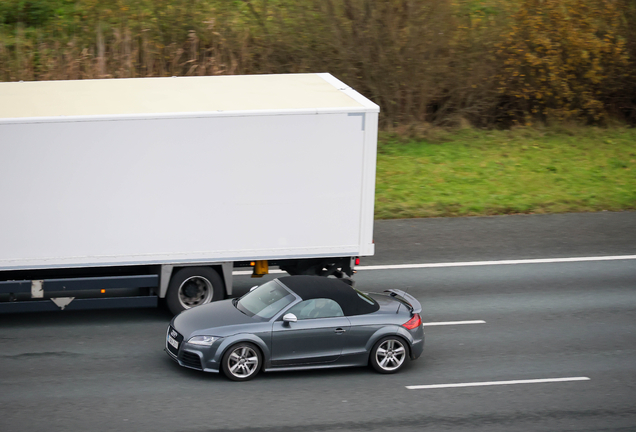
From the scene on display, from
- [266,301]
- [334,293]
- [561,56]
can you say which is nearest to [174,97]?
[266,301]

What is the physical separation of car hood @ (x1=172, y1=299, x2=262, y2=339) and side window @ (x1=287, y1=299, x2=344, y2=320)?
0.54 metres

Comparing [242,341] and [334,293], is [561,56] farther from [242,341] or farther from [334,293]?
[242,341]

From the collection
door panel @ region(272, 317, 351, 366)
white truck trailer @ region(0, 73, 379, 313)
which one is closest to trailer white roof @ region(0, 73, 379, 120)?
white truck trailer @ region(0, 73, 379, 313)

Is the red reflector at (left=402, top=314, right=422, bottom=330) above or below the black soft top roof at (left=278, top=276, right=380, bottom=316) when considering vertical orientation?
below

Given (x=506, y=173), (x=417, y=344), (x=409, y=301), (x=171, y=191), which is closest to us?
(x=417, y=344)

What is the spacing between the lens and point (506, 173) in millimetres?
21172

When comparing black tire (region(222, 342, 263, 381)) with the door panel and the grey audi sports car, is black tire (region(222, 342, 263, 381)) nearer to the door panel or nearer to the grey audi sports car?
the grey audi sports car

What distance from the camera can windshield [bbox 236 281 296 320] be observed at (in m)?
10.6

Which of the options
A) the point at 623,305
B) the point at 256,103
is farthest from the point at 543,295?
the point at 256,103

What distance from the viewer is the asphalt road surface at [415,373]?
926 cm

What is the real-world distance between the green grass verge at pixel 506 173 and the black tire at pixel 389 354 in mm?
7477

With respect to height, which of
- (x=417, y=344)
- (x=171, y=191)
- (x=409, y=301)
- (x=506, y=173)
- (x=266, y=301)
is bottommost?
(x=506, y=173)

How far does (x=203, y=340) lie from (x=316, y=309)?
153cm

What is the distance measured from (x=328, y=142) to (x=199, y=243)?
244cm
